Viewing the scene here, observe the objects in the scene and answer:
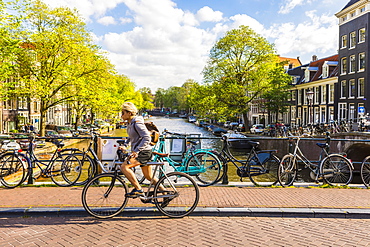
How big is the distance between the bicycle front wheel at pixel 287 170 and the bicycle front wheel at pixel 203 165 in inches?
55.8

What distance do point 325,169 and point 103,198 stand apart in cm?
525

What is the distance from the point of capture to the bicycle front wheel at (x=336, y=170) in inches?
309

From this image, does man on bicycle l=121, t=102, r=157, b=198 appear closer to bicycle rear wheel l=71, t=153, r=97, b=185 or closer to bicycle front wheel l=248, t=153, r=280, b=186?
bicycle rear wheel l=71, t=153, r=97, b=185

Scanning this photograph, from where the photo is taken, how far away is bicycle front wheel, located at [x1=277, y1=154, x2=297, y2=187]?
777 cm

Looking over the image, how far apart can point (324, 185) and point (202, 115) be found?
2803 cm

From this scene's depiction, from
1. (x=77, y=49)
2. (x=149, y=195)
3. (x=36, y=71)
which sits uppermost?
(x=77, y=49)

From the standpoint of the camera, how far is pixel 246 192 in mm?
7098

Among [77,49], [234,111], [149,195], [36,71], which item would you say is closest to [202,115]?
[234,111]

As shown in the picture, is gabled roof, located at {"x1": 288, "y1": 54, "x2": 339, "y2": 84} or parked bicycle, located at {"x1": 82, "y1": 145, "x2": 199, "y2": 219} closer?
parked bicycle, located at {"x1": 82, "y1": 145, "x2": 199, "y2": 219}

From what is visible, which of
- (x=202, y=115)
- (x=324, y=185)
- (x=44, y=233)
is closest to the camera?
(x=44, y=233)

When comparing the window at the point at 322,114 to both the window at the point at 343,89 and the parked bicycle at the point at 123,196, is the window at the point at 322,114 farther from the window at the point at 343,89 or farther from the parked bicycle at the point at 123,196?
the parked bicycle at the point at 123,196

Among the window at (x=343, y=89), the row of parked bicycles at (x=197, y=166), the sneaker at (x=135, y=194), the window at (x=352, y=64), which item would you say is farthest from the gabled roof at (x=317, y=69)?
the sneaker at (x=135, y=194)

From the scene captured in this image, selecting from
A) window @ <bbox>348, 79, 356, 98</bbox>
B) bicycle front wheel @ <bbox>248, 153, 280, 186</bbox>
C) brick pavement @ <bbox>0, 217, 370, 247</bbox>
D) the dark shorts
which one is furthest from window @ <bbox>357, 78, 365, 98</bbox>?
the dark shorts

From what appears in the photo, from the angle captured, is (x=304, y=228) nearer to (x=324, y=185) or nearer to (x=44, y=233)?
(x=324, y=185)
